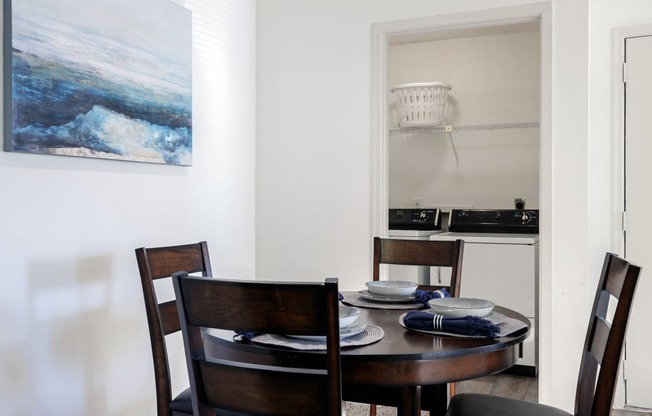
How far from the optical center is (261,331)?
1169 millimetres

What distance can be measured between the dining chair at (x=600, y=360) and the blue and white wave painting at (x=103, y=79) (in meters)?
1.66

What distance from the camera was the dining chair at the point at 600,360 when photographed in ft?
4.57

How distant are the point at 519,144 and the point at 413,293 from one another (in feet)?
9.22

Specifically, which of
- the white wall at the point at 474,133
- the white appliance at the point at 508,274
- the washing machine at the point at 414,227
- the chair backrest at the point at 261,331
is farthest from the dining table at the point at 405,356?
the white wall at the point at 474,133

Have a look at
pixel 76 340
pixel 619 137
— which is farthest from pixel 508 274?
pixel 76 340

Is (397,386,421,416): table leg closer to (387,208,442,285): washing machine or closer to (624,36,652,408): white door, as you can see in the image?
(624,36,652,408): white door

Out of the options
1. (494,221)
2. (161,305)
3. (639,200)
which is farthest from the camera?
(494,221)

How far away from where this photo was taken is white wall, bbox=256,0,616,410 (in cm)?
282

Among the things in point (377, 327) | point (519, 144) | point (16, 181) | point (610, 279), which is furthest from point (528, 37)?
point (16, 181)

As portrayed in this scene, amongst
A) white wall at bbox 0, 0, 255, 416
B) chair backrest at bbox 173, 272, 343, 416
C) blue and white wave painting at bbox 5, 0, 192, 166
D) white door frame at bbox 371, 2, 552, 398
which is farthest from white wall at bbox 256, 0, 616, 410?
chair backrest at bbox 173, 272, 343, 416

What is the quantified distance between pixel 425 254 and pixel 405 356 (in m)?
1.15

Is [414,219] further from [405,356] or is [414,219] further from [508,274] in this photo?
[405,356]

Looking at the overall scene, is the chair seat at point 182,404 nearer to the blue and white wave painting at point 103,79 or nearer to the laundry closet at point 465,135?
the blue and white wave painting at point 103,79

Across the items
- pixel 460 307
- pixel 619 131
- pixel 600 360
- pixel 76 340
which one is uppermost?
pixel 619 131
